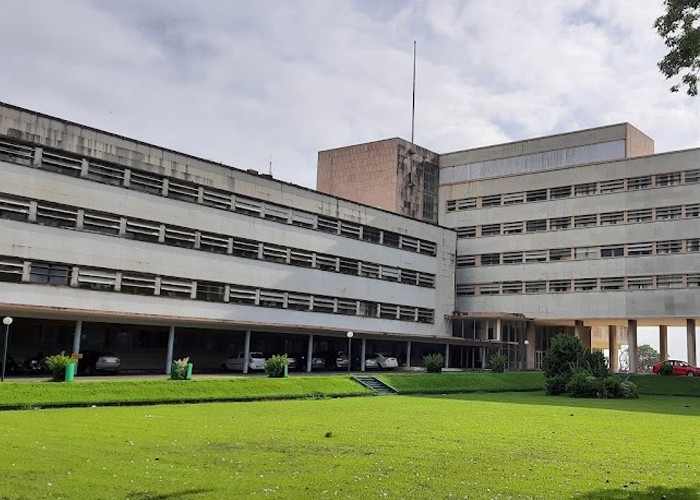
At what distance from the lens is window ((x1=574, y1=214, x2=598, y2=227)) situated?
63938 mm

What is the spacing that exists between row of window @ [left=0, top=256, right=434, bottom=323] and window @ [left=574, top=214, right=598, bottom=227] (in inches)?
704

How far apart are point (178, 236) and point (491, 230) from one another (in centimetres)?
3487

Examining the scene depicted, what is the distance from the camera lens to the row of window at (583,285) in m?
59.2

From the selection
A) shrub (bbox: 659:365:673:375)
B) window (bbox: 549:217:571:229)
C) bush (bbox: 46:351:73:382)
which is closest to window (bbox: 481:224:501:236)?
window (bbox: 549:217:571:229)

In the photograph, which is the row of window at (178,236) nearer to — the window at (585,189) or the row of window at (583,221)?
the row of window at (583,221)

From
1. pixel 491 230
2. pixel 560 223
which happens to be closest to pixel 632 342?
pixel 560 223

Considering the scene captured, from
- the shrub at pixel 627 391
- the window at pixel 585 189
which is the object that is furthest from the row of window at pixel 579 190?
the shrub at pixel 627 391

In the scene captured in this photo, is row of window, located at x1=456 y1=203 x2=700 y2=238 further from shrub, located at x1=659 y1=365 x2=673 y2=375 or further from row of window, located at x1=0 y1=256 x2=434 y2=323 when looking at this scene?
row of window, located at x1=0 y1=256 x2=434 y2=323

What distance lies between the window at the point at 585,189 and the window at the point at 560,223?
96.6 inches

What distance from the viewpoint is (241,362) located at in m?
46.4

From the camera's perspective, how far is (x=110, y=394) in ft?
94.7

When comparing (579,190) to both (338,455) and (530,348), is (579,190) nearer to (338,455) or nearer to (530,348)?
(530,348)

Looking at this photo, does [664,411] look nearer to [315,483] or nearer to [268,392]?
[268,392]

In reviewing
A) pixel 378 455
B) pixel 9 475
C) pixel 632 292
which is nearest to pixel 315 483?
pixel 378 455
